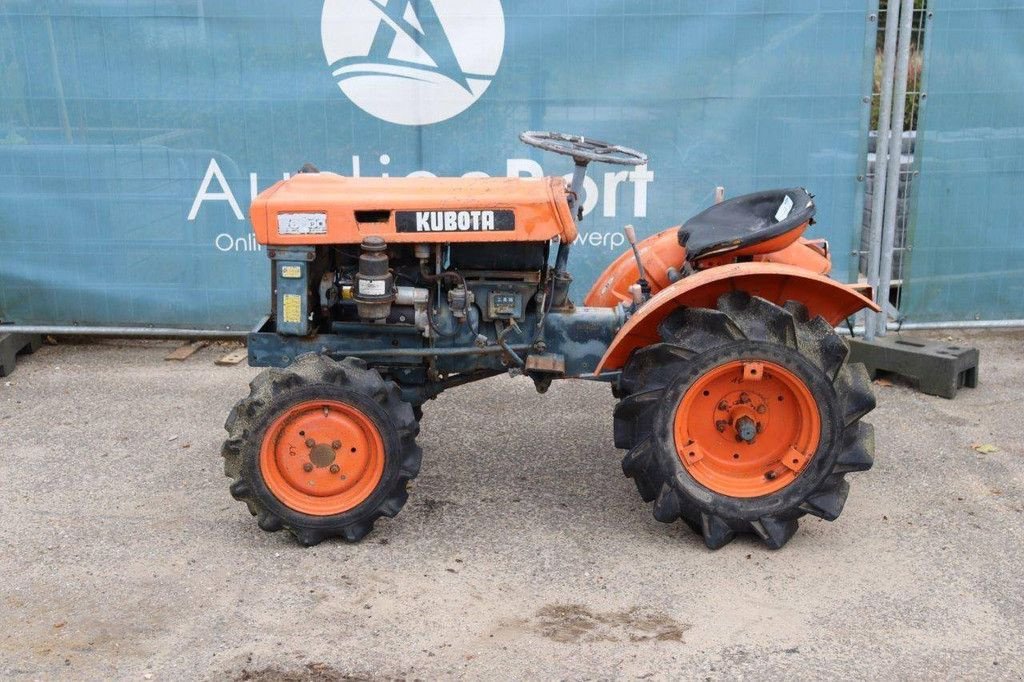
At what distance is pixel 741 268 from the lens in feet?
13.8

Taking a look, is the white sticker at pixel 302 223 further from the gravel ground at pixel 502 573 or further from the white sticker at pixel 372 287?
the gravel ground at pixel 502 573

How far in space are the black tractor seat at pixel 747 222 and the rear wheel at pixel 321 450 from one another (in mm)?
1407

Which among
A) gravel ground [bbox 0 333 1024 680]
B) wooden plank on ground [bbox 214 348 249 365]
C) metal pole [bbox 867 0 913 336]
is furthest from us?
wooden plank on ground [bbox 214 348 249 365]

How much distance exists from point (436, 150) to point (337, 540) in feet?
10.0

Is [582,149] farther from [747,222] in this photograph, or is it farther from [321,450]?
[321,450]

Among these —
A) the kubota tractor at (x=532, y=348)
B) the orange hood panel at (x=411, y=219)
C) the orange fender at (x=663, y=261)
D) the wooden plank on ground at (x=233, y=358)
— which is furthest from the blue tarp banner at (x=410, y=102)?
the orange hood panel at (x=411, y=219)

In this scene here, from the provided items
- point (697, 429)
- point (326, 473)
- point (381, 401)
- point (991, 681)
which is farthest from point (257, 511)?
point (991, 681)

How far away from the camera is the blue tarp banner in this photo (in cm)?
645

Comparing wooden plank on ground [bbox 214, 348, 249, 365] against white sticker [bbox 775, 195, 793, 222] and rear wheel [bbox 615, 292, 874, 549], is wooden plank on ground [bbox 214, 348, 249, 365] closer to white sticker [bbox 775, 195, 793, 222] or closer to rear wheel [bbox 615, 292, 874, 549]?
rear wheel [bbox 615, 292, 874, 549]

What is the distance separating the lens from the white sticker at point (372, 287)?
434cm

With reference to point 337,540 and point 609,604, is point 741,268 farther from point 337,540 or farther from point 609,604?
point 337,540

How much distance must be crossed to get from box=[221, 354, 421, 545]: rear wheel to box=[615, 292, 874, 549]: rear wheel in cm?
92

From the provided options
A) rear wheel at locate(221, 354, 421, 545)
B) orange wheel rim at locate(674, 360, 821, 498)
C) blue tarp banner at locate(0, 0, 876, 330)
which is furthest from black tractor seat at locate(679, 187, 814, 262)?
blue tarp banner at locate(0, 0, 876, 330)

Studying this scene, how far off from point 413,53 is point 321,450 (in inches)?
123
